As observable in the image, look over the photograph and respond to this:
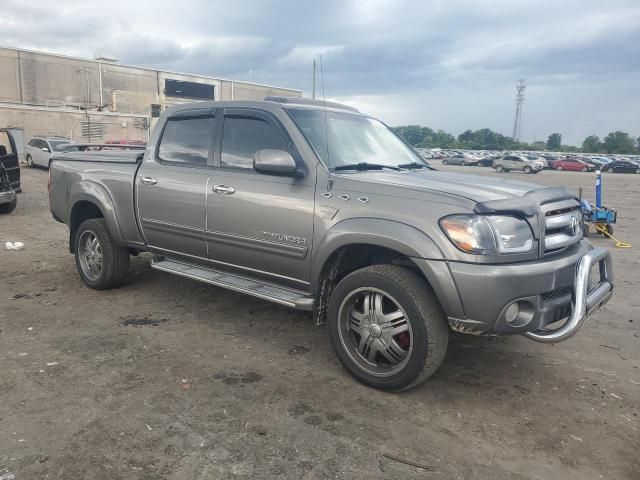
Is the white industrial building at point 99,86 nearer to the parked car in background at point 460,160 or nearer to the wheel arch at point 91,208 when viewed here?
the parked car in background at point 460,160

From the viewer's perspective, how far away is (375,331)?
359 cm

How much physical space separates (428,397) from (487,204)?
4.39ft

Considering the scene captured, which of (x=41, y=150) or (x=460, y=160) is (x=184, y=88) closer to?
(x=460, y=160)

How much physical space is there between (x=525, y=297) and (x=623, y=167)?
1949 inches

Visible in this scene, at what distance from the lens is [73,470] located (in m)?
2.68

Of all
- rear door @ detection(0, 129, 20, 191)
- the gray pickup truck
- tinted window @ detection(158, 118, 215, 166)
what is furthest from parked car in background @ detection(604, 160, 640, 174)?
tinted window @ detection(158, 118, 215, 166)

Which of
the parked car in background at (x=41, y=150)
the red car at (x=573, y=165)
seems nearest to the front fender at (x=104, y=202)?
the parked car in background at (x=41, y=150)

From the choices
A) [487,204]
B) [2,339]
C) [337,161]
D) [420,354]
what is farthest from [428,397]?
[2,339]

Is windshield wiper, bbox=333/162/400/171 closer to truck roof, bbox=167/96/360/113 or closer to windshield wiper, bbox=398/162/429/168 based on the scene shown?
windshield wiper, bbox=398/162/429/168

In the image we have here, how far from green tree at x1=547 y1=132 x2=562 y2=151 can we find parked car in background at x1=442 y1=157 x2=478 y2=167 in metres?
39.0

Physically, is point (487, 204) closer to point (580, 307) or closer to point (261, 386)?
point (580, 307)

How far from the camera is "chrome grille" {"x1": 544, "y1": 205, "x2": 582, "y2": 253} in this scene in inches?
137

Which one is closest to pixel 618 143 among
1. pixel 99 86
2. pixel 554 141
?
pixel 554 141

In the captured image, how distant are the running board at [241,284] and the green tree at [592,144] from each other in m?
85.8
